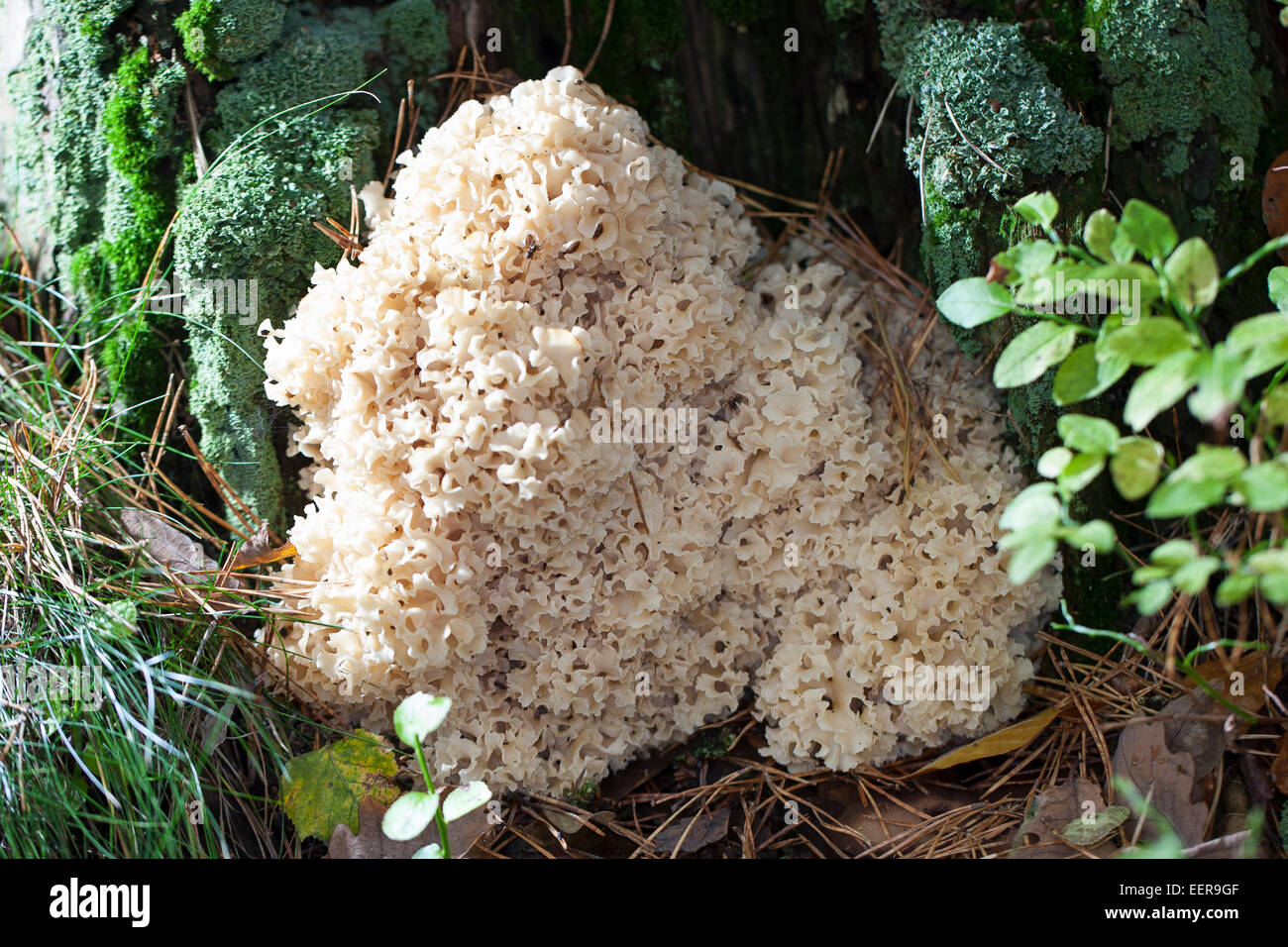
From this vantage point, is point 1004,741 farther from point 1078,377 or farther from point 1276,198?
point 1276,198

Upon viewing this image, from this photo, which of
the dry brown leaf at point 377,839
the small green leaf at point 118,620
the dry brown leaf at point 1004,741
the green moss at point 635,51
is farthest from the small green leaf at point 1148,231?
the small green leaf at point 118,620

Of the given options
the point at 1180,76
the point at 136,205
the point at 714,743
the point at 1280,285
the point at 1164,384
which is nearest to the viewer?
the point at 1164,384

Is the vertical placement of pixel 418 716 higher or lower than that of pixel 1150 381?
lower

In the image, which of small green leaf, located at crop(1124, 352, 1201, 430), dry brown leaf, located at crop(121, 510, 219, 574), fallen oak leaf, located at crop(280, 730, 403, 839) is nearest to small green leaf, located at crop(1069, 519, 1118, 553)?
small green leaf, located at crop(1124, 352, 1201, 430)

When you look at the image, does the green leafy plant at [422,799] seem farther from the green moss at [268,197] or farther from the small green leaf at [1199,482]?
the small green leaf at [1199,482]

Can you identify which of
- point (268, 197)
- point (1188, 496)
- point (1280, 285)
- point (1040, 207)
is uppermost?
point (268, 197)

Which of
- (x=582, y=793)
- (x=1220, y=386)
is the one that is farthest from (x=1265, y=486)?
(x=582, y=793)

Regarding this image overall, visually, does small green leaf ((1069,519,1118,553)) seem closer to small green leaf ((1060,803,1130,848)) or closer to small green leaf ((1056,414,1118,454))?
small green leaf ((1056,414,1118,454))
